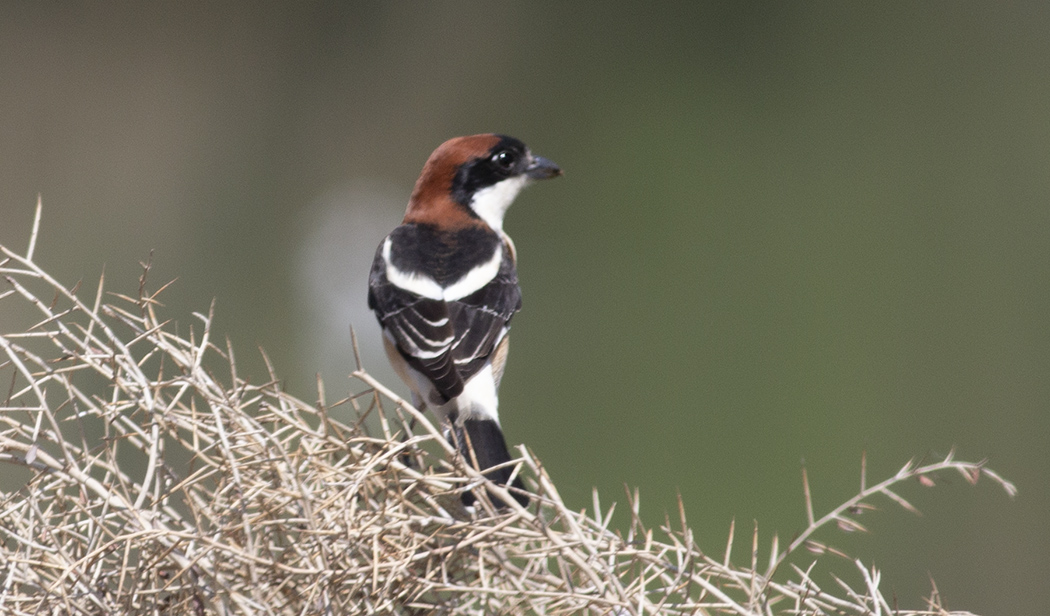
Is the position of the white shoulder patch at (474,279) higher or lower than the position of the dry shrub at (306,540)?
lower

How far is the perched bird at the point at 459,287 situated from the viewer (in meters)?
2.14

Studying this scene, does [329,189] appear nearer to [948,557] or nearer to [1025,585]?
[948,557]

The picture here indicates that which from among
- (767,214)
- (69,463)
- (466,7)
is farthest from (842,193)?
(69,463)

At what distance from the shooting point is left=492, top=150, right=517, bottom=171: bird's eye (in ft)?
9.27

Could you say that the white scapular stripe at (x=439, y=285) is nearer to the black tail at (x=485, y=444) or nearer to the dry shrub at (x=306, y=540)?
the black tail at (x=485, y=444)

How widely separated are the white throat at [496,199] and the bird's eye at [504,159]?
0.04m

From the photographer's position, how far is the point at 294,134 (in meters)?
6.58

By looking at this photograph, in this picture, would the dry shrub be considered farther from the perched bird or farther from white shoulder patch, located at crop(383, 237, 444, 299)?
white shoulder patch, located at crop(383, 237, 444, 299)

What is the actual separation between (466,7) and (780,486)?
12.4ft

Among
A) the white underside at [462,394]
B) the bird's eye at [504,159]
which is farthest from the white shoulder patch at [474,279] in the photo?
the bird's eye at [504,159]

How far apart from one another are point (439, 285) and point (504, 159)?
579 millimetres

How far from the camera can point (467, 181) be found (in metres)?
2.81

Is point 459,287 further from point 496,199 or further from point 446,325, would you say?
point 496,199

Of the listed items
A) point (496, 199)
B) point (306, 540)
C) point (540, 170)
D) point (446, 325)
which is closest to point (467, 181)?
point (496, 199)
